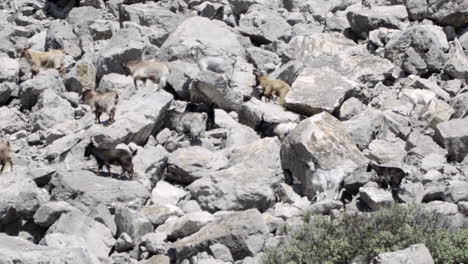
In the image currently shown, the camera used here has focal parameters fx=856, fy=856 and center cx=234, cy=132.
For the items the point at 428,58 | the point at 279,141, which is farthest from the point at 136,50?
the point at 428,58

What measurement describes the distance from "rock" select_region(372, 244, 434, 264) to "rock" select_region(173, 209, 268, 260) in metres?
2.38

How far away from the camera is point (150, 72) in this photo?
20.3m

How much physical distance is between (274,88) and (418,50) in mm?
4007

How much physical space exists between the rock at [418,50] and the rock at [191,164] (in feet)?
21.6

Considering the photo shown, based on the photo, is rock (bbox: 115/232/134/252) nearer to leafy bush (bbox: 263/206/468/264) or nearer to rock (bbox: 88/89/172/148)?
leafy bush (bbox: 263/206/468/264)

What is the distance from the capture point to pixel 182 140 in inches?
717

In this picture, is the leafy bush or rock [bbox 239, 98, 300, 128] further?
rock [bbox 239, 98, 300, 128]

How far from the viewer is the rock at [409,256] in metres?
11.7

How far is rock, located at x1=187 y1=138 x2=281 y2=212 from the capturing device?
50.6 feet

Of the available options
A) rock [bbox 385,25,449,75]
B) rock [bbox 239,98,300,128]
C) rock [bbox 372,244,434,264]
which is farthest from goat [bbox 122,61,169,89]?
rock [bbox 372,244,434,264]

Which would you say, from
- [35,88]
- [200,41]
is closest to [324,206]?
[35,88]

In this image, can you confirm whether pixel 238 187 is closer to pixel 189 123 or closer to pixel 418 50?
pixel 189 123

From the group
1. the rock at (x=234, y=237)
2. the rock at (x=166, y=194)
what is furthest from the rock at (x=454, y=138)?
the rock at (x=166, y=194)

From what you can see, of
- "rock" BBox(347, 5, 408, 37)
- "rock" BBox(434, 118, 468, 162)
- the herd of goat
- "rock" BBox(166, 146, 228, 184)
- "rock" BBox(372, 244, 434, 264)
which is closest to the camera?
"rock" BBox(372, 244, 434, 264)
